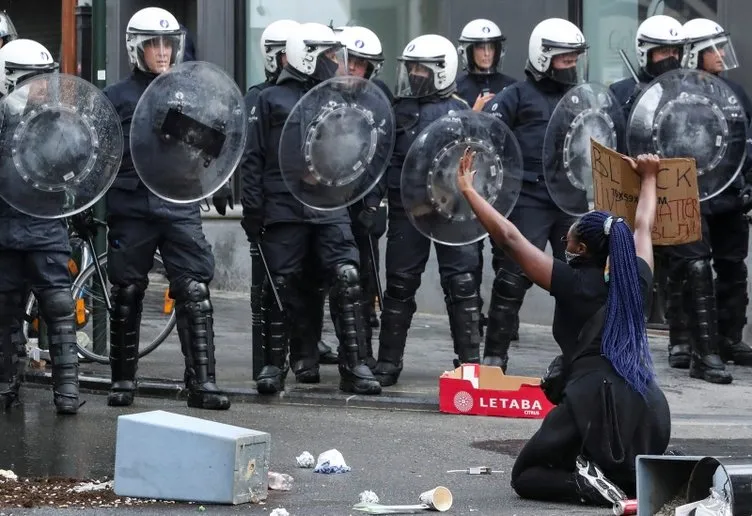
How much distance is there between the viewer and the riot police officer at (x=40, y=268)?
8.68m

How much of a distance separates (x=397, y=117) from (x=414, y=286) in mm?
988

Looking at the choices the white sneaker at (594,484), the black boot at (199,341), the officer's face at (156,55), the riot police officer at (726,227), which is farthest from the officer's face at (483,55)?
the white sneaker at (594,484)

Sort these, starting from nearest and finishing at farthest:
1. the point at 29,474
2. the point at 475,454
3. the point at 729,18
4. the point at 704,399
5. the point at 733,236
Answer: the point at 29,474
the point at 475,454
the point at 704,399
the point at 733,236
the point at 729,18

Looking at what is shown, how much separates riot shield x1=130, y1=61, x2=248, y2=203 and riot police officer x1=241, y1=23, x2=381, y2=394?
0.35 m

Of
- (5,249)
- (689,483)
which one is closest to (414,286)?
(5,249)

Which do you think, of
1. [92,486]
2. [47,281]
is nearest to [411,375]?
[47,281]

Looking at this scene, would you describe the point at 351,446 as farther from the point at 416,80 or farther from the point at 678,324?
the point at 678,324

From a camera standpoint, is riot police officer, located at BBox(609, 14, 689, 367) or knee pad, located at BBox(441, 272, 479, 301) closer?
knee pad, located at BBox(441, 272, 479, 301)

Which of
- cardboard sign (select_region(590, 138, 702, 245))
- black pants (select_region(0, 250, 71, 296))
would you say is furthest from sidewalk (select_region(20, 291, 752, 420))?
cardboard sign (select_region(590, 138, 702, 245))

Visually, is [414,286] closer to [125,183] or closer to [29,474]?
[125,183]

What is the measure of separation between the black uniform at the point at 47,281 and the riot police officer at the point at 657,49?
11.3 feet

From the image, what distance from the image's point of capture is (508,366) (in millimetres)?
10641

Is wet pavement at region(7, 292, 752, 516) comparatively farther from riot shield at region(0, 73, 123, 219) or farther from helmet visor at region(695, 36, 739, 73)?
helmet visor at region(695, 36, 739, 73)

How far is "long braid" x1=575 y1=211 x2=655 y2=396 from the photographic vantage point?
6.32 m
